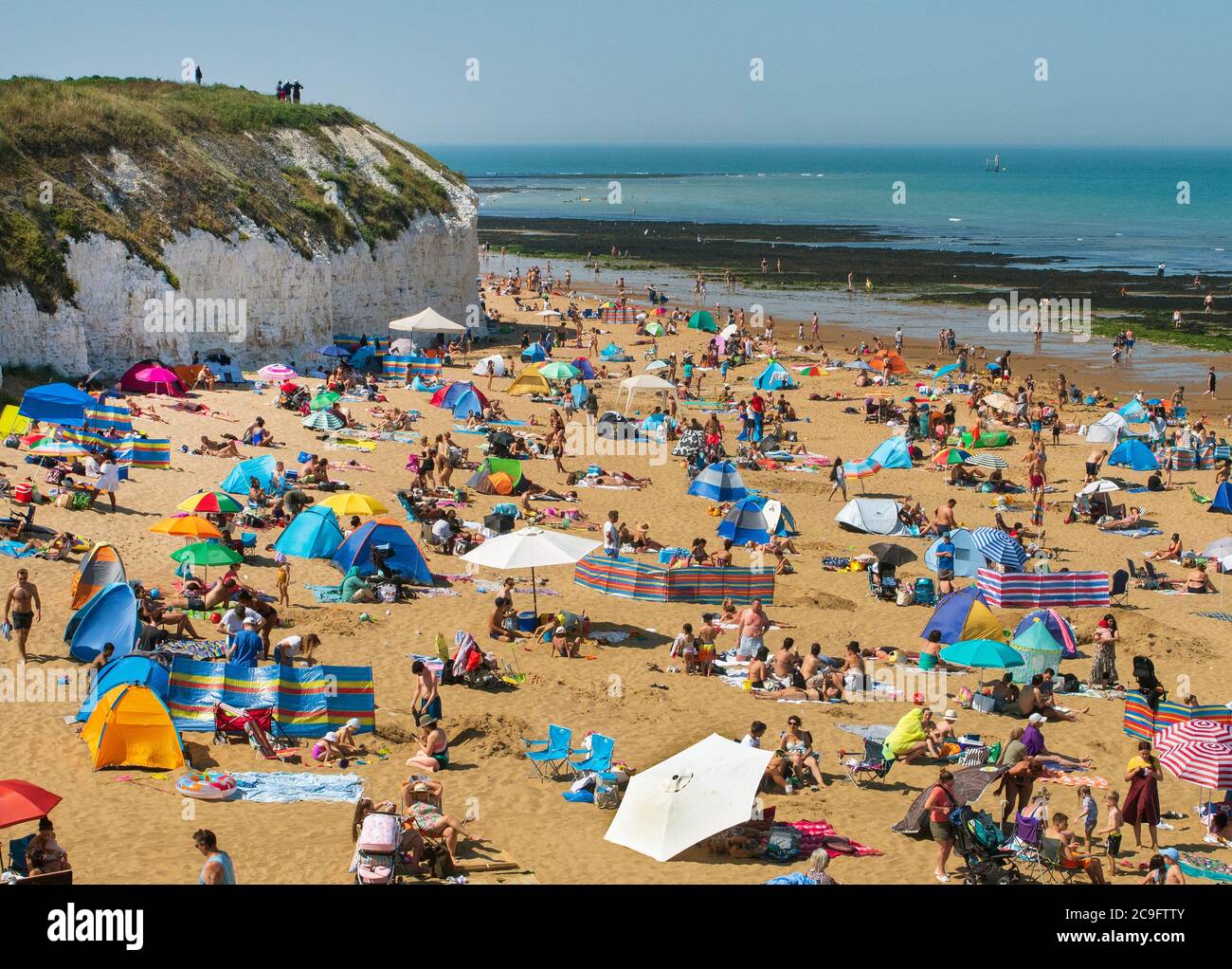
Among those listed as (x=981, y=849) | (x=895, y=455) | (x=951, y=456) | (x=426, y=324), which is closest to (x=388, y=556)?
(x=981, y=849)

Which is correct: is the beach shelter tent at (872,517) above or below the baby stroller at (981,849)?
above

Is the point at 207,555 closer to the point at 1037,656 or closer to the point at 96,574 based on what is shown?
the point at 96,574

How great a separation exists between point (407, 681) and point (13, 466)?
991cm

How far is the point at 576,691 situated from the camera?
626 inches

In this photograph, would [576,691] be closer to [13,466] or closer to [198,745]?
[198,745]

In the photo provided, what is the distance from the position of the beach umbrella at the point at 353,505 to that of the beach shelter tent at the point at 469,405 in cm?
1067

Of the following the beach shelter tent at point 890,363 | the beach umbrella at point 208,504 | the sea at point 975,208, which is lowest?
the beach umbrella at point 208,504

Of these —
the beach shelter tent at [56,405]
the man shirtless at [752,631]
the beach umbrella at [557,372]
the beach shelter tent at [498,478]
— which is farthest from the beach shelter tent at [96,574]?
the beach umbrella at [557,372]

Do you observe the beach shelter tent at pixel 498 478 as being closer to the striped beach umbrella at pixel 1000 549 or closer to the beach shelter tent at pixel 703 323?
the striped beach umbrella at pixel 1000 549

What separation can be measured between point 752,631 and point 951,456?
12531 mm

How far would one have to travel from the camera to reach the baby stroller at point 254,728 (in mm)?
13320

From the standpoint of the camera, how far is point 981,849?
37.2 ft
